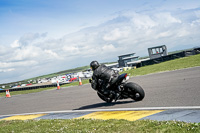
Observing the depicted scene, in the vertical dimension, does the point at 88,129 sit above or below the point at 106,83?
below

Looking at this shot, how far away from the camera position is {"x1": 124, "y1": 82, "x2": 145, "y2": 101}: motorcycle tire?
8328mm

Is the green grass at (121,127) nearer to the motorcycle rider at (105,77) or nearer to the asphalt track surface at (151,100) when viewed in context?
the asphalt track surface at (151,100)

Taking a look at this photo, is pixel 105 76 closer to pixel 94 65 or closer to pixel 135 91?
pixel 94 65

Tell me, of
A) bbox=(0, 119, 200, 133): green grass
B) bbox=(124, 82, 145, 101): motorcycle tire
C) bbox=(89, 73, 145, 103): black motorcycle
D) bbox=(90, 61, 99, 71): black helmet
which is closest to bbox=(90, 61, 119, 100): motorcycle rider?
bbox=(90, 61, 99, 71): black helmet

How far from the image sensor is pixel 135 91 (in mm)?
8398

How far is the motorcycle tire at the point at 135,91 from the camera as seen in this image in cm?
833

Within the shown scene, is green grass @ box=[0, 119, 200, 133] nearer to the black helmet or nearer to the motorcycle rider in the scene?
the motorcycle rider

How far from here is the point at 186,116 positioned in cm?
534

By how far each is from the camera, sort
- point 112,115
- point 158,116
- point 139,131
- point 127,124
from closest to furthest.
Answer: point 139,131
point 127,124
point 158,116
point 112,115

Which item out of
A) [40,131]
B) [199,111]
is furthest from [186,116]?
[40,131]

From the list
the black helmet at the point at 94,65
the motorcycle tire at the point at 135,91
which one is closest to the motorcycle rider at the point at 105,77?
the black helmet at the point at 94,65

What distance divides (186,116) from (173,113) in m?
0.55

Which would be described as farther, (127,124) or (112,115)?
(112,115)

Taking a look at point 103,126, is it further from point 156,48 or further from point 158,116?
point 156,48
